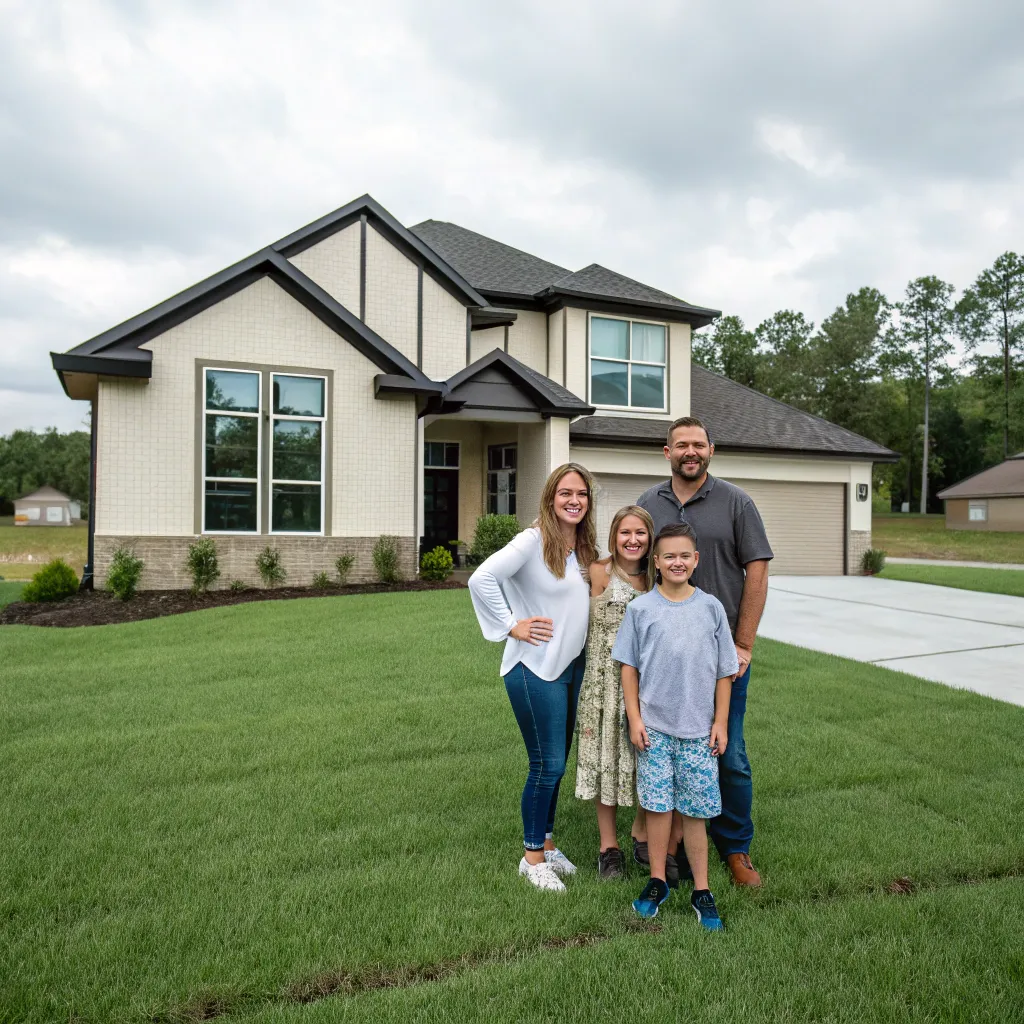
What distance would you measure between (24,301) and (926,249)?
2156 inches

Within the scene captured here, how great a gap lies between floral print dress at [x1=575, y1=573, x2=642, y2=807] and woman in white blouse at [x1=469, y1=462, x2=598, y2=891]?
0.08 metres

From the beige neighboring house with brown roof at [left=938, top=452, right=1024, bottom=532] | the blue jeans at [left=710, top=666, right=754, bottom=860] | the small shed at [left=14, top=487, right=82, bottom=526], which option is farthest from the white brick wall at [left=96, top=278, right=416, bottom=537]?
the small shed at [left=14, top=487, right=82, bottom=526]

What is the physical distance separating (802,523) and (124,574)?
1416 centimetres

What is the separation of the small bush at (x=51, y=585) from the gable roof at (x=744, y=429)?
29.9 feet

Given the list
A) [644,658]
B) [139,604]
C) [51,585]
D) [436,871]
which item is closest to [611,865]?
[436,871]

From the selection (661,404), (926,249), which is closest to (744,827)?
(661,404)

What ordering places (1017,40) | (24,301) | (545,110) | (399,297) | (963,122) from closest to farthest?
(1017,40), (545,110), (399,297), (963,122), (24,301)

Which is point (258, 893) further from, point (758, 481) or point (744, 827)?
point (758, 481)

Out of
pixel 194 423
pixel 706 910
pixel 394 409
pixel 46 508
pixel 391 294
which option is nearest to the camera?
pixel 706 910

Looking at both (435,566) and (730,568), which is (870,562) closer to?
(435,566)

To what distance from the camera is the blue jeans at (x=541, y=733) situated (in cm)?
344

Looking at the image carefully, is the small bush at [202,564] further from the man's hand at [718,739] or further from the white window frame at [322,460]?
the man's hand at [718,739]

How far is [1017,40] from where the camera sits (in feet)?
37.1

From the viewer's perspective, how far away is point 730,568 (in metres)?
3.59
